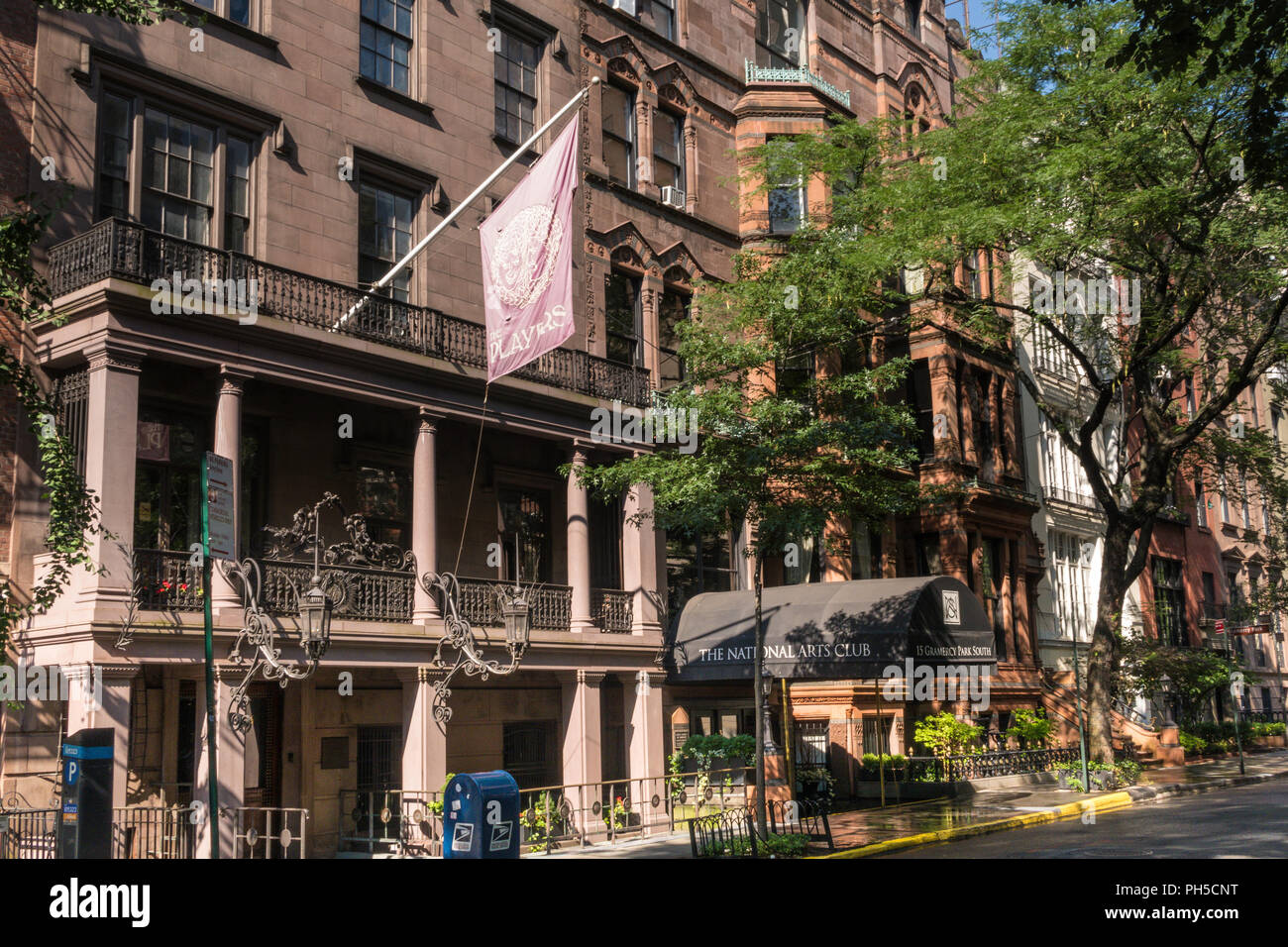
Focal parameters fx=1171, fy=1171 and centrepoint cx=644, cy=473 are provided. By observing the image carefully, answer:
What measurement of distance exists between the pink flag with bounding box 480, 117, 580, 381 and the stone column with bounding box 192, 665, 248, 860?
6260 millimetres

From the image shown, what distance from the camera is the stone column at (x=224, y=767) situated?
1622 centimetres

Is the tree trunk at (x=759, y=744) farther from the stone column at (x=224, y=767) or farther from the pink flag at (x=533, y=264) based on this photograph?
the stone column at (x=224, y=767)

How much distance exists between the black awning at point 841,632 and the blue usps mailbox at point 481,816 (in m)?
11.9

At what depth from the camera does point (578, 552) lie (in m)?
23.4

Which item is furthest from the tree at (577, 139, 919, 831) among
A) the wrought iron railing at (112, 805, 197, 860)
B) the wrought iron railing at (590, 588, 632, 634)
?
the wrought iron railing at (112, 805, 197, 860)

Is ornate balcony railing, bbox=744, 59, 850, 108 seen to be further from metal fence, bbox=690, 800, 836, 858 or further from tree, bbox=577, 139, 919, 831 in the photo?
metal fence, bbox=690, 800, 836, 858

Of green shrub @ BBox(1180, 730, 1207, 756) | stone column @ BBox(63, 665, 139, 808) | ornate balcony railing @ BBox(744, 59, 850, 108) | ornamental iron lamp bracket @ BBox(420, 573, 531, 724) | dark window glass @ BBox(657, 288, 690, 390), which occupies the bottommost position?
green shrub @ BBox(1180, 730, 1207, 756)

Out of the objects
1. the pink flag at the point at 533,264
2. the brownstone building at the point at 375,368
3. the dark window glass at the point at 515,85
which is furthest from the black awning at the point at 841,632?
the dark window glass at the point at 515,85

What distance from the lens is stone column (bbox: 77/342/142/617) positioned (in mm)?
15922

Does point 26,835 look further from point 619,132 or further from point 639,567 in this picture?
point 619,132

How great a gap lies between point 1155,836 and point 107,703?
15.8 metres

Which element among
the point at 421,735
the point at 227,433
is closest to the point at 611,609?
the point at 421,735

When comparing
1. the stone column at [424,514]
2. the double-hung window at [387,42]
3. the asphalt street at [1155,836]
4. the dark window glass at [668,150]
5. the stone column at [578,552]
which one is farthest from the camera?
the dark window glass at [668,150]

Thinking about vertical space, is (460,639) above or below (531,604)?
below
